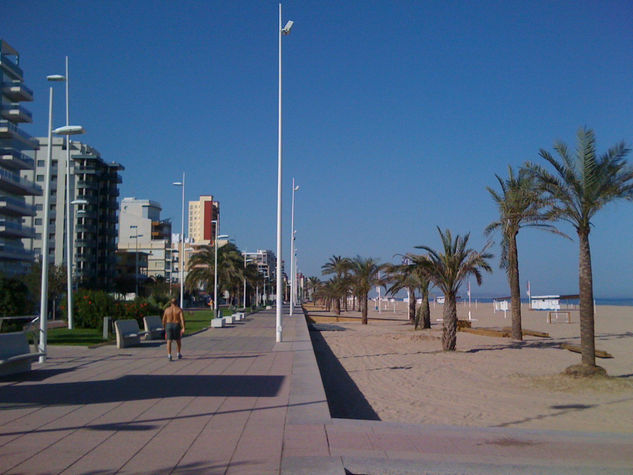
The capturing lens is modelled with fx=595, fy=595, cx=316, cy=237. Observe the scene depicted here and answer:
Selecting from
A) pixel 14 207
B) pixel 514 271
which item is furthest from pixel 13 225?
pixel 514 271

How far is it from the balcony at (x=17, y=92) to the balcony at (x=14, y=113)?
2.71ft

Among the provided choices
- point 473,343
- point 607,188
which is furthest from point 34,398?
point 473,343

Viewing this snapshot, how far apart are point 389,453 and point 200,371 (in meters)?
6.99

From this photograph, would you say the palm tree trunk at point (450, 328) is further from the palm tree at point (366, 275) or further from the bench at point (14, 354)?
the palm tree at point (366, 275)

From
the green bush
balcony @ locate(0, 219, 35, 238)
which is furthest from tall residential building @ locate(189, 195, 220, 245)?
the green bush

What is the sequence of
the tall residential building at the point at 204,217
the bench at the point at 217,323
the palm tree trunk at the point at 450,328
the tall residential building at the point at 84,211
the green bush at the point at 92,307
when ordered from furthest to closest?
the tall residential building at the point at 204,217
the tall residential building at the point at 84,211
the bench at the point at 217,323
the green bush at the point at 92,307
the palm tree trunk at the point at 450,328

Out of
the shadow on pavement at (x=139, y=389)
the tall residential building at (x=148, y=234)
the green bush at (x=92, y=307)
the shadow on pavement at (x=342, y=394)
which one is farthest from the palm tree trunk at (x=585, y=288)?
the tall residential building at (x=148, y=234)

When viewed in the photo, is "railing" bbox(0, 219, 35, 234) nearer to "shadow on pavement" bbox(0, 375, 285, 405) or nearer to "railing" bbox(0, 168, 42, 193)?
"railing" bbox(0, 168, 42, 193)

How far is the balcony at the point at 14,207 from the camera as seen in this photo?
55.2m

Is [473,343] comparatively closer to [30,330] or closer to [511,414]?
[511,414]

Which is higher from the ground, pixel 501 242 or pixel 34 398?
pixel 501 242

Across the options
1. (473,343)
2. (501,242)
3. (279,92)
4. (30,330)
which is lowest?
(473,343)

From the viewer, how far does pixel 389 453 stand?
636 centimetres

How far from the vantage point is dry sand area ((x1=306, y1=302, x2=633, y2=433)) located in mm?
10023
